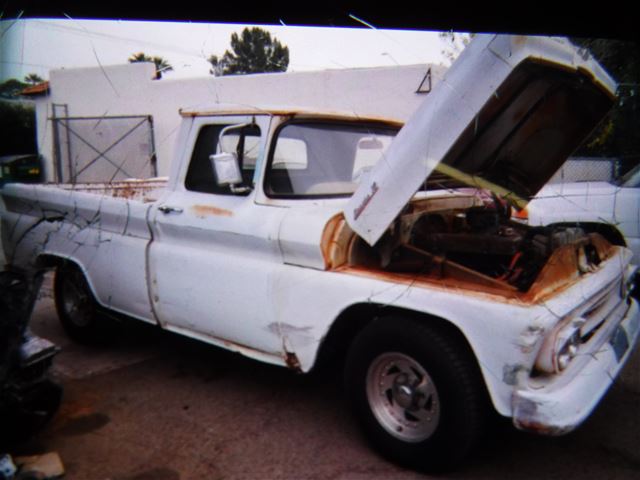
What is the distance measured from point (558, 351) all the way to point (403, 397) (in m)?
0.80

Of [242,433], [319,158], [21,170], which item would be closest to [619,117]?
[319,158]

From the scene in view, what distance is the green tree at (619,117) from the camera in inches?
78.7

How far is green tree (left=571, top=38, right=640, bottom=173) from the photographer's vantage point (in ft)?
6.56

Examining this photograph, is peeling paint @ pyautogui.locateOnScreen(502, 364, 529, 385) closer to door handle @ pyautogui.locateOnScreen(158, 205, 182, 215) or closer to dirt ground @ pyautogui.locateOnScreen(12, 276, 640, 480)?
dirt ground @ pyautogui.locateOnScreen(12, 276, 640, 480)

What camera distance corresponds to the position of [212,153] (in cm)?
354

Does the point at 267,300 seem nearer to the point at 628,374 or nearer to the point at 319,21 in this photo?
the point at 319,21

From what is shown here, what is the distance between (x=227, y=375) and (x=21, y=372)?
1514 mm

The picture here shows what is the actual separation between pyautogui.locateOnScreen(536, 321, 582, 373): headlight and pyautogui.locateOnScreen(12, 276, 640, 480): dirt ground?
2.37 feet

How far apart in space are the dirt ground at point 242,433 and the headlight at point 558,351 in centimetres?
72

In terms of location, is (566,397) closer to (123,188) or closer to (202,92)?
(123,188)

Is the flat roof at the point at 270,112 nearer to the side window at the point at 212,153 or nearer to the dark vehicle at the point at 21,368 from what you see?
the side window at the point at 212,153

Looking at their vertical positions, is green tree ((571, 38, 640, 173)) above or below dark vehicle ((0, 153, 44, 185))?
above

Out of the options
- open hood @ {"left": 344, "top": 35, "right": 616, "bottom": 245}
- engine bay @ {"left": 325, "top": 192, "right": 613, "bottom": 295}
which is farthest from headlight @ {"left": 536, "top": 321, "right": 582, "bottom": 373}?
open hood @ {"left": 344, "top": 35, "right": 616, "bottom": 245}

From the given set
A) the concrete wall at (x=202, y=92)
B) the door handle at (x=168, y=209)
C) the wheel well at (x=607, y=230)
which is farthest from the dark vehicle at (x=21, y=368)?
the concrete wall at (x=202, y=92)
